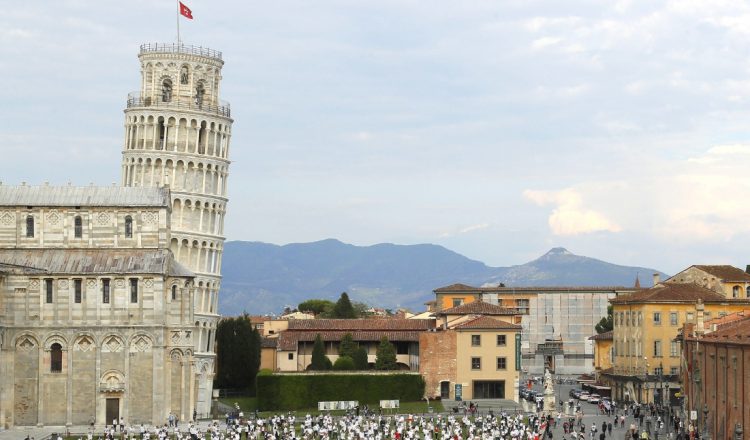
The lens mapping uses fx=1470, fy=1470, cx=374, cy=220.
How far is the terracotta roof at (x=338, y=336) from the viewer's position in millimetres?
124688

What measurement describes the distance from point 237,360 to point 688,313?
132ft

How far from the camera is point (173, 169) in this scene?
129250 mm

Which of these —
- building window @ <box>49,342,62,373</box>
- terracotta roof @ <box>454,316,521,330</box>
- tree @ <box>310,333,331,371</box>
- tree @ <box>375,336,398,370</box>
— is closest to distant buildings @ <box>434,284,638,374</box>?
tree @ <box>375,336,398,370</box>

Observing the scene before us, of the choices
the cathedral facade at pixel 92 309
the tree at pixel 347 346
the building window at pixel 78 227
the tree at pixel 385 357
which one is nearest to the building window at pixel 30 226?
the cathedral facade at pixel 92 309

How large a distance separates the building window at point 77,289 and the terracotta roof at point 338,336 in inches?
1112

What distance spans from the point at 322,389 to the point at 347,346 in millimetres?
9754

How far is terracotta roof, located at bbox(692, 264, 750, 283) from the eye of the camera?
129375mm

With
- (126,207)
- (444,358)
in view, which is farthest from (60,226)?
(444,358)

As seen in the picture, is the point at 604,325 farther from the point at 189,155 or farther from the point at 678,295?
the point at 189,155

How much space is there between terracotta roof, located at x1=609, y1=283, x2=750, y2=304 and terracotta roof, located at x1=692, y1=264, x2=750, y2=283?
4.31 meters

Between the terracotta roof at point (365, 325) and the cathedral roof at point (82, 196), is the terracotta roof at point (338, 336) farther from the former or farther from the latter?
the cathedral roof at point (82, 196)

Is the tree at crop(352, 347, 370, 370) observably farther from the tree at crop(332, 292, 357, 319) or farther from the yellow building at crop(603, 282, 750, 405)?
the tree at crop(332, 292, 357, 319)

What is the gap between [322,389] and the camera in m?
114

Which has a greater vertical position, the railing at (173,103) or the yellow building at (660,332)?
the railing at (173,103)
